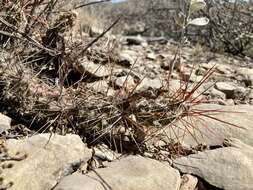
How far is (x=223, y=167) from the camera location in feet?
7.14

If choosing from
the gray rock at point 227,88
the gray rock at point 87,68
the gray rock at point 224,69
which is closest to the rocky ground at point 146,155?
the gray rock at point 87,68

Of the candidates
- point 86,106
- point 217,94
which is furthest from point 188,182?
point 217,94

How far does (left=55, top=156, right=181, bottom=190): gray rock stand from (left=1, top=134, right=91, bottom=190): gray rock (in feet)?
0.22

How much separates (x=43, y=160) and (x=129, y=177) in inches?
14.8

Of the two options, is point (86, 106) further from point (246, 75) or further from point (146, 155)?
point (246, 75)

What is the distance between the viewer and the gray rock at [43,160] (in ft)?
6.25

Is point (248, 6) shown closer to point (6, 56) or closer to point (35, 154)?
point (6, 56)

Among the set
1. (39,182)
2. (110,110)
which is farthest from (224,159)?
(39,182)

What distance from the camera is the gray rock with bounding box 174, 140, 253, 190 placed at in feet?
6.95

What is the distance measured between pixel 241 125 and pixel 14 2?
1403mm

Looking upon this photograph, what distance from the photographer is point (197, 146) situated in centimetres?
239

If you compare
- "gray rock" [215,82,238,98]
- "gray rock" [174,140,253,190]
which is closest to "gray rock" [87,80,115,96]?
"gray rock" [174,140,253,190]

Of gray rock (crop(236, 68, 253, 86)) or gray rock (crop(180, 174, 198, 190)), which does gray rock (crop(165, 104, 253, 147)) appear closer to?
gray rock (crop(180, 174, 198, 190))

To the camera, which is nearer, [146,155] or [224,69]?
[146,155]
